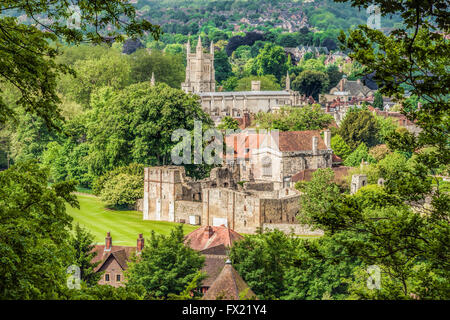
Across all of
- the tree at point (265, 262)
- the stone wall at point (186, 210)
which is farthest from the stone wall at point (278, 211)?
the tree at point (265, 262)

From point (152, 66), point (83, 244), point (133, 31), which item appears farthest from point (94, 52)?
point (133, 31)

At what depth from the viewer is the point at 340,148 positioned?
7056cm

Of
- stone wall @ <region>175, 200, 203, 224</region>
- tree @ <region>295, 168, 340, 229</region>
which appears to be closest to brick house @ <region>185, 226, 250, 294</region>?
tree @ <region>295, 168, 340, 229</region>

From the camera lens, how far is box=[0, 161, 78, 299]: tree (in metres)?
12.3

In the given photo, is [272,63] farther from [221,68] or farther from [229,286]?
[229,286]

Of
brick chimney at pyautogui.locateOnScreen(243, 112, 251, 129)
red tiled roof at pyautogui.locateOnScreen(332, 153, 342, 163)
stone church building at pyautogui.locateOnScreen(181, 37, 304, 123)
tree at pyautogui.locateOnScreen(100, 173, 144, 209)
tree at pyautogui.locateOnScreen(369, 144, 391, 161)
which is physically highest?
stone church building at pyautogui.locateOnScreen(181, 37, 304, 123)

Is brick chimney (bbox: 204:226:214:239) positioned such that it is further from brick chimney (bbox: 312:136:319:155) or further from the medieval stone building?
brick chimney (bbox: 312:136:319:155)

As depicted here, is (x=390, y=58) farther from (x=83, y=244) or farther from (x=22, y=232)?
(x=83, y=244)

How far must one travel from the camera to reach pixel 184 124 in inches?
2191

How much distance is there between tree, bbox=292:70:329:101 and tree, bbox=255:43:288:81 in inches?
701

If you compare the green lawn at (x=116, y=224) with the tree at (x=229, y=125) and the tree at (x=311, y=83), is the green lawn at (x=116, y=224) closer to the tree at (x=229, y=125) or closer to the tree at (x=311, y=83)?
the tree at (x=229, y=125)
